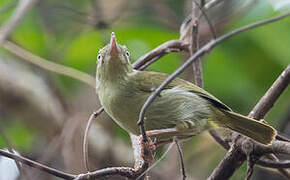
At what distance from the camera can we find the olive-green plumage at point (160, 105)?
2.42 m

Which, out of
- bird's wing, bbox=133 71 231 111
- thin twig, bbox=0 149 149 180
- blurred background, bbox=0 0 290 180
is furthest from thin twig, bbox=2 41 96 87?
thin twig, bbox=0 149 149 180

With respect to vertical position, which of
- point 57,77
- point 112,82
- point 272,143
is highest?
point 57,77

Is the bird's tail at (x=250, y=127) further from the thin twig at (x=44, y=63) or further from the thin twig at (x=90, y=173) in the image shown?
the thin twig at (x=44, y=63)

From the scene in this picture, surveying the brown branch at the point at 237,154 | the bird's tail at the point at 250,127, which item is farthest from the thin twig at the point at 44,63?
the brown branch at the point at 237,154

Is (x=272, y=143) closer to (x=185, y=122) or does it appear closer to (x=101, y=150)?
(x=185, y=122)

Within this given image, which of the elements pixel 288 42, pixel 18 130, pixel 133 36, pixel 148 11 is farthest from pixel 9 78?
pixel 288 42

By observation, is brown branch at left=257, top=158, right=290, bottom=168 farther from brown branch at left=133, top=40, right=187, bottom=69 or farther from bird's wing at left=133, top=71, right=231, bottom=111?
brown branch at left=133, top=40, right=187, bottom=69

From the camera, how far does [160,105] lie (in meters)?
2.45

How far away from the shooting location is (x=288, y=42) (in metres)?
3.49

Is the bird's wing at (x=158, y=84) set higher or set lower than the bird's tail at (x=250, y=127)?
higher

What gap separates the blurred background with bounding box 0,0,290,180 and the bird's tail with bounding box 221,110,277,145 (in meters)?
0.88

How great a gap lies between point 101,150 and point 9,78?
78 centimetres

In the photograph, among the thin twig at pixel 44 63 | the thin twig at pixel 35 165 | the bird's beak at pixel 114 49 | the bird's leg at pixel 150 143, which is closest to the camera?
the thin twig at pixel 35 165

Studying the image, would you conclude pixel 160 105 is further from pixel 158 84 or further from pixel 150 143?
pixel 150 143
